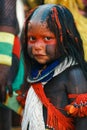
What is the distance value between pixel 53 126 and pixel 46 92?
177mm

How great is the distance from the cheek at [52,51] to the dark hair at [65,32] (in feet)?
0.06

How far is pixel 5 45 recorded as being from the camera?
3186 millimetres

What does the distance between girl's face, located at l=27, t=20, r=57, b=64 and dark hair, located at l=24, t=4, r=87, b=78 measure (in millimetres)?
26

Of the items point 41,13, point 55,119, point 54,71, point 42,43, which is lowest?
point 55,119

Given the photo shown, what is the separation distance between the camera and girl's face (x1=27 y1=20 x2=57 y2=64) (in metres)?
2.45

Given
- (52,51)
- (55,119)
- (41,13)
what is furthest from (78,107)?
(41,13)

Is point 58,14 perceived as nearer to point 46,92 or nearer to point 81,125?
point 46,92

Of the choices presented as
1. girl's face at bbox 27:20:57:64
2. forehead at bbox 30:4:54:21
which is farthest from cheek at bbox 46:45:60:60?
forehead at bbox 30:4:54:21

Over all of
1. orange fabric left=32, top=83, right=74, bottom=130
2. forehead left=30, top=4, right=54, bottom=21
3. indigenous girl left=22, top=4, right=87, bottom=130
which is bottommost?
orange fabric left=32, top=83, right=74, bottom=130

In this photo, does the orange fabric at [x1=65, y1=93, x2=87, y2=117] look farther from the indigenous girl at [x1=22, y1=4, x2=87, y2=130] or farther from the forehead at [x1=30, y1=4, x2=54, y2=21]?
the forehead at [x1=30, y1=4, x2=54, y2=21]

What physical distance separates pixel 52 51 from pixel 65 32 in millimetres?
115

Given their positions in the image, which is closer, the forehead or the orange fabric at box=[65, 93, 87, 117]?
the orange fabric at box=[65, 93, 87, 117]

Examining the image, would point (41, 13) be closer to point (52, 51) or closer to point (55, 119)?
point (52, 51)

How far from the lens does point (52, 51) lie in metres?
2.47
